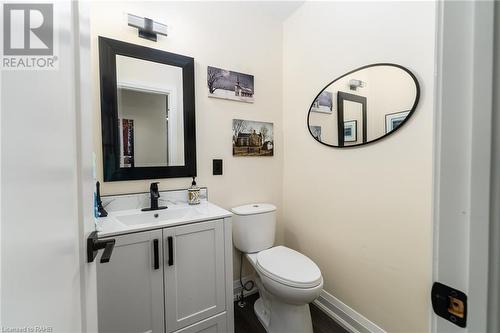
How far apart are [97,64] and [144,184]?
0.80 m

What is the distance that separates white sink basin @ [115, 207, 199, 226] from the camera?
1.36 meters

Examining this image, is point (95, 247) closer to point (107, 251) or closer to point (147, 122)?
point (107, 251)

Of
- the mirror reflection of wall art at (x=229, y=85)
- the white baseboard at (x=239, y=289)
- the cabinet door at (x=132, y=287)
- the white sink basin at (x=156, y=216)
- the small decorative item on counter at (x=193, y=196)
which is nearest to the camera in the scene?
the cabinet door at (x=132, y=287)

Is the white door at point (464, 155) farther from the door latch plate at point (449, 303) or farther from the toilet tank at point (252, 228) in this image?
the toilet tank at point (252, 228)

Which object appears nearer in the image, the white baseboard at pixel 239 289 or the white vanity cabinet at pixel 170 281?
the white vanity cabinet at pixel 170 281

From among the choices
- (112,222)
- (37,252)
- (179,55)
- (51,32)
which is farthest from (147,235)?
(179,55)

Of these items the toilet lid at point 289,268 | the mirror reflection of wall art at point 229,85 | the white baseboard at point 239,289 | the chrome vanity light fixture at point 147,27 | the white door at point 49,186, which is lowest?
the white baseboard at point 239,289

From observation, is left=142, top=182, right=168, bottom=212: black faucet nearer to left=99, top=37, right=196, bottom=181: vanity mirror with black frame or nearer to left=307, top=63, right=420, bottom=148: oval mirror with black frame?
left=99, top=37, right=196, bottom=181: vanity mirror with black frame

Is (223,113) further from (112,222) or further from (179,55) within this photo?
(112,222)

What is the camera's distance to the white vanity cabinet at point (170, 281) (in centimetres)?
107

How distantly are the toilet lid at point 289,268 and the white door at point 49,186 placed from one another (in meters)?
0.94

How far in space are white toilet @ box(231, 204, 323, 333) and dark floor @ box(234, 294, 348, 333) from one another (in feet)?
0.17

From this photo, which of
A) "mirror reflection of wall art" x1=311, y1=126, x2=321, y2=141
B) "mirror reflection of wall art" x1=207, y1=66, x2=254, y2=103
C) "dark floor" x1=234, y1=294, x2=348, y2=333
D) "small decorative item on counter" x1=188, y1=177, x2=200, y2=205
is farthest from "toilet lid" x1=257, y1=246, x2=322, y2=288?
"mirror reflection of wall art" x1=207, y1=66, x2=254, y2=103

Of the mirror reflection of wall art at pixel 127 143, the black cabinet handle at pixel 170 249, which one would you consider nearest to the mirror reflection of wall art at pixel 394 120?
the black cabinet handle at pixel 170 249
